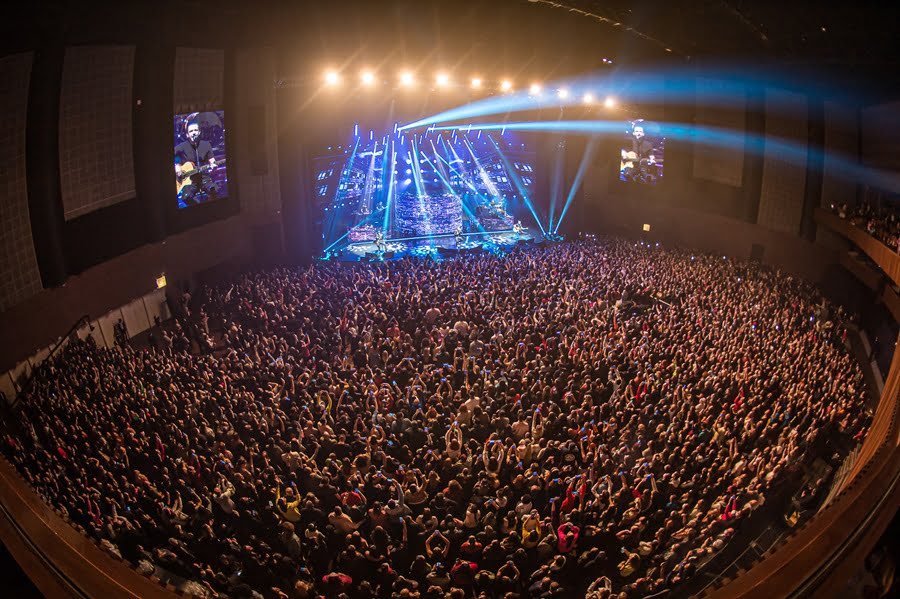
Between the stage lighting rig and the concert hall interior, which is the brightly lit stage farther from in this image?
the stage lighting rig

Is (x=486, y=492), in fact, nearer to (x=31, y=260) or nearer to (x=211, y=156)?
(x=31, y=260)

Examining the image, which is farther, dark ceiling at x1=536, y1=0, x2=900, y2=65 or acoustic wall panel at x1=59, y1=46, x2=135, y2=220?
acoustic wall panel at x1=59, y1=46, x2=135, y2=220

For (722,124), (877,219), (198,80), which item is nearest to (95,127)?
(198,80)

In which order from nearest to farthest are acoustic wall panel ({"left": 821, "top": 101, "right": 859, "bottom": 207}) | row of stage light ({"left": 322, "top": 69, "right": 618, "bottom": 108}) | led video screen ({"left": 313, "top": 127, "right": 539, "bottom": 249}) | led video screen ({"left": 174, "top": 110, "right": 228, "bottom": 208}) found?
led video screen ({"left": 174, "top": 110, "right": 228, "bottom": 208})
acoustic wall panel ({"left": 821, "top": 101, "right": 859, "bottom": 207})
row of stage light ({"left": 322, "top": 69, "right": 618, "bottom": 108})
led video screen ({"left": 313, "top": 127, "right": 539, "bottom": 249})

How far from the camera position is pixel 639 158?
24469 mm

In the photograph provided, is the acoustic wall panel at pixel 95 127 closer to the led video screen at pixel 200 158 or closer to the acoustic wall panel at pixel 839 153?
the led video screen at pixel 200 158

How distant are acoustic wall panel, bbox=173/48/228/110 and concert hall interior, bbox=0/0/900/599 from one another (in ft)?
0.30

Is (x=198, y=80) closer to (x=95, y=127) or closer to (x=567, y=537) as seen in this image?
(x=95, y=127)

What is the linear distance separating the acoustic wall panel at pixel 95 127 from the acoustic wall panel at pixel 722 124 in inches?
774

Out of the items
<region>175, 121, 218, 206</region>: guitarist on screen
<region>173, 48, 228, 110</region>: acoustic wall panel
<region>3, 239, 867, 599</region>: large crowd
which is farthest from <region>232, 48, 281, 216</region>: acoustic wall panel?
<region>3, 239, 867, 599</region>: large crowd

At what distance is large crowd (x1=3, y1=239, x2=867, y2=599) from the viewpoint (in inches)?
253

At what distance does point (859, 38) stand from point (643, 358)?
8.45 meters

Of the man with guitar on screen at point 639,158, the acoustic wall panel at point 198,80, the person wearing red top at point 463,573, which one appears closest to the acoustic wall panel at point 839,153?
the man with guitar on screen at point 639,158

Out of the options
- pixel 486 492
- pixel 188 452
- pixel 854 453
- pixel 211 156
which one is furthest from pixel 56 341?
pixel 854 453
